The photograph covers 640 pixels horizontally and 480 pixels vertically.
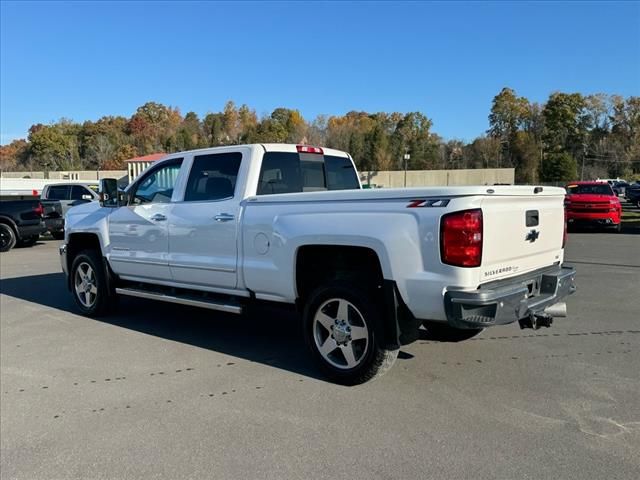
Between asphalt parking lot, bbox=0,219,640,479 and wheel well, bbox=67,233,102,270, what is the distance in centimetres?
113

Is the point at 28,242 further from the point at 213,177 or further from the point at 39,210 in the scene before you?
the point at 213,177

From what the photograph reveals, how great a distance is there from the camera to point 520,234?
14.2ft

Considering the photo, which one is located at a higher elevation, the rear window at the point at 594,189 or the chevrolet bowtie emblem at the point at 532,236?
the rear window at the point at 594,189

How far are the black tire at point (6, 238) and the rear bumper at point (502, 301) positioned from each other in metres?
15.5

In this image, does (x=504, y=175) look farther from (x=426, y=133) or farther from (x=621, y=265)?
(x=621, y=265)

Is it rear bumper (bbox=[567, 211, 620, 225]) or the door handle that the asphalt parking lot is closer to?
the door handle

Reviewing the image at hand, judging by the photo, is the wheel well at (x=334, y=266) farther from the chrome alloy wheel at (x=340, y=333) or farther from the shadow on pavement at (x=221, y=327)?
the shadow on pavement at (x=221, y=327)

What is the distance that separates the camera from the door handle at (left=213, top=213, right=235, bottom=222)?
536 centimetres

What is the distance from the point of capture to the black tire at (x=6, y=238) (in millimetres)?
15820

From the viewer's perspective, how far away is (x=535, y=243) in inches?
180

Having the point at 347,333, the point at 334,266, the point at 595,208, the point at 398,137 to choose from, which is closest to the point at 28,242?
the point at 334,266

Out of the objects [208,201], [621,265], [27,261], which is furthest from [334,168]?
[27,261]

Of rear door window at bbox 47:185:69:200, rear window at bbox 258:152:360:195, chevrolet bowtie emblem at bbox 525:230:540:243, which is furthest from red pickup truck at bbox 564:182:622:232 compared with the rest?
rear door window at bbox 47:185:69:200

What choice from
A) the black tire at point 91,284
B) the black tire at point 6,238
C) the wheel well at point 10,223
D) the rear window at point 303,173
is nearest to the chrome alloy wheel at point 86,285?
the black tire at point 91,284
